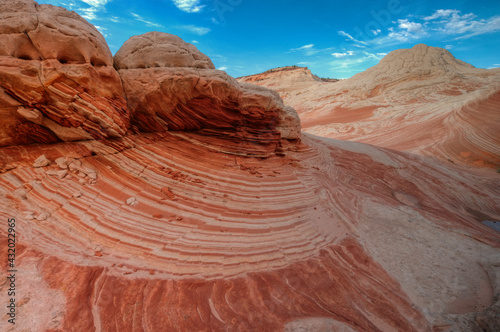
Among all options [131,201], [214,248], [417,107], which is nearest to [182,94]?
[131,201]

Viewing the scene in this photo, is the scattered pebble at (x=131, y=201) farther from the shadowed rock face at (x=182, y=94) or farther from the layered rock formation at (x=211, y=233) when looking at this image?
the shadowed rock face at (x=182, y=94)

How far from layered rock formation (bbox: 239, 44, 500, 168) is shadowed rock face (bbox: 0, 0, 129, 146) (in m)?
14.0

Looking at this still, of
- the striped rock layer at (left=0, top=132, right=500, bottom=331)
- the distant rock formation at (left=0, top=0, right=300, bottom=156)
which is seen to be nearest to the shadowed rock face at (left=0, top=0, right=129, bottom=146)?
the distant rock formation at (left=0, top=0, right=300, bottom=156)

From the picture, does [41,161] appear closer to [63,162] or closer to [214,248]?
[63,162]

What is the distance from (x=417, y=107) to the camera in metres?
17.9

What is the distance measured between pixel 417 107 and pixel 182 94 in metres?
20.6

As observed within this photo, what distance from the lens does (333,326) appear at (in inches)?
109

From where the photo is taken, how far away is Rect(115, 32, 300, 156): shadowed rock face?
4.68 meters

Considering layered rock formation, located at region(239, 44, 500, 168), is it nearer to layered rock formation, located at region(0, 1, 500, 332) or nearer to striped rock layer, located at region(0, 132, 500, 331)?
layered rock formation, located at region(0, 1, 500, 332)

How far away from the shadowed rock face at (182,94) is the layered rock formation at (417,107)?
10.9m

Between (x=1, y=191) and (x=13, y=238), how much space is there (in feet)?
3.22

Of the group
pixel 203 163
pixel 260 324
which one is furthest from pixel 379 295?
pixel 203 163

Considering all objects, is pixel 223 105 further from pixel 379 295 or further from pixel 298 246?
pixel 379 295

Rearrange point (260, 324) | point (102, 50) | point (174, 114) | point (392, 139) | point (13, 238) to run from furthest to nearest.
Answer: point (392, 139) < point (174, 114) < point (102, 50) < point (13, 238) < point (260, 324)
